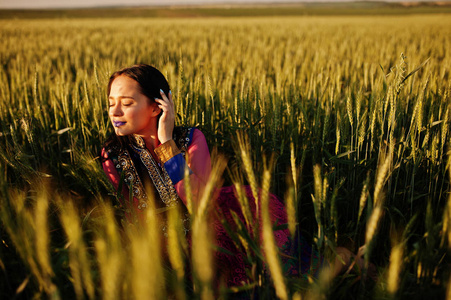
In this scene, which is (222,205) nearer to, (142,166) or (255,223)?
(142,166)

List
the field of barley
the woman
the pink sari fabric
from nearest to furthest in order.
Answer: the field of barley, the pink sari fabric, the woman

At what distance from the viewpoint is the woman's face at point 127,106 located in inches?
44.3

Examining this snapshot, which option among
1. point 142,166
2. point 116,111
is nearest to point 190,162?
point 142,166

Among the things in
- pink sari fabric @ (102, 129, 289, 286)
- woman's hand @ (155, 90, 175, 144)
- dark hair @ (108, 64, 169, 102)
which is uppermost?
dark hair @ (108, 64, 169, 102)

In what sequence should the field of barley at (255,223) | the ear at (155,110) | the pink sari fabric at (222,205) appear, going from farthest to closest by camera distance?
the ear at (155,110) < the pink sari fabric at (222,205) < the field of barley at (255,223)

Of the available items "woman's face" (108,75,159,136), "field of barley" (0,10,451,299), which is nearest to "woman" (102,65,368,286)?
"woman's face" (108,75,159,136)

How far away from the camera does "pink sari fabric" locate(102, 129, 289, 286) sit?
0.99 meters

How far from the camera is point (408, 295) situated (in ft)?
2.62

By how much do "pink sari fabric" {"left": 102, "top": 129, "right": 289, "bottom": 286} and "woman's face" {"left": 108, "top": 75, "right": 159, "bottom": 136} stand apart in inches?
7.9

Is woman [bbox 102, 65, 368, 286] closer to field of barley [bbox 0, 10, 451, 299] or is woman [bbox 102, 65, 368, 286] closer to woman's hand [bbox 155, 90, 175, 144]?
woman's hand [bbox 155, 90, 175, 144]

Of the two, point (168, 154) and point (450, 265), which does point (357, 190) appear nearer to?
point (450, 265)

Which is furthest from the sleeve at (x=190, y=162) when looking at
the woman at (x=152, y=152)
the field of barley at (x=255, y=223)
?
the field of barley at (x=255, y=223)

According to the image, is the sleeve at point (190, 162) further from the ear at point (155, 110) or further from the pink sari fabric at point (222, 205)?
the ear at point (155, 110)

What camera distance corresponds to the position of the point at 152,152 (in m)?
1.28
